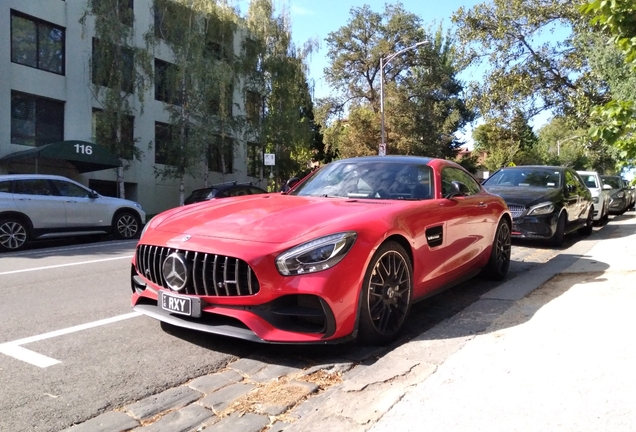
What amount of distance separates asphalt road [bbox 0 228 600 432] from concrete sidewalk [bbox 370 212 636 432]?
87 cm

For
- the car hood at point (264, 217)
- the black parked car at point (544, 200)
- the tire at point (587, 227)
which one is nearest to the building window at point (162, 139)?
the black parked car at point (544, 200)

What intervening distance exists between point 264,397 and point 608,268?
545 cm

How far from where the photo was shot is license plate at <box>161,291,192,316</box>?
12.4ft

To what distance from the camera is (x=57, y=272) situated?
782 centimetres

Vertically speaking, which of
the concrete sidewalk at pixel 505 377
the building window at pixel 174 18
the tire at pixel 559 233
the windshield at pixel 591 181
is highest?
the building window at pixel 174 18

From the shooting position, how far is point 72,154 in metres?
17.4

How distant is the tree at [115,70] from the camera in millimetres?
20266

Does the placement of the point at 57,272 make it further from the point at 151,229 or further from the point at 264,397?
the point at 264,397

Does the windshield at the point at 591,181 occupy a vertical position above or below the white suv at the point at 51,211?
above

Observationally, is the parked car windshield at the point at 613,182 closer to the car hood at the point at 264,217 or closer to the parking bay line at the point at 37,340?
the car hood at the point at 264,217

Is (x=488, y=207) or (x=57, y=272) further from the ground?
(x=488, y=207)

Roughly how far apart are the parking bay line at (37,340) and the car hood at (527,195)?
7111 mm

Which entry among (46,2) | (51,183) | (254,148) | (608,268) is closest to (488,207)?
(608,268)

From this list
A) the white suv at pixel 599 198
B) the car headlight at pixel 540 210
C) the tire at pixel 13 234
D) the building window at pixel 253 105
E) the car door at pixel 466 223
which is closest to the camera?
the car door at pixel 466 223
